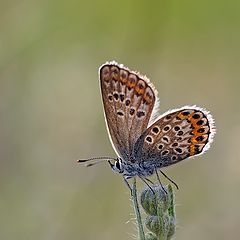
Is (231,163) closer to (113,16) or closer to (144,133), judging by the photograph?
(113,16)

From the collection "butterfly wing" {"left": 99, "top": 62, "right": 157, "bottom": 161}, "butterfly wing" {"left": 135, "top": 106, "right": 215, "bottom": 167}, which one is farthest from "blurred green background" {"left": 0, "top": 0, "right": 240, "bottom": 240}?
"butterfly wing" {"left": 99, "top": 62, "right": 157, "bottom": 161}

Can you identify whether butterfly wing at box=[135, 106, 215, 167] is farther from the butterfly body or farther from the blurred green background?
the blurred green background

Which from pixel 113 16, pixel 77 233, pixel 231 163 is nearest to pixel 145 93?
pixel 77 233

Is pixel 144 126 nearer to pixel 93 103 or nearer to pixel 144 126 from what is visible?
pixel 144 126

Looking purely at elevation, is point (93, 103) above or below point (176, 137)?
below

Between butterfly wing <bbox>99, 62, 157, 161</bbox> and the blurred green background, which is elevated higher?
butterfly wing <bbox>99, 62, 157, 161</bbox>

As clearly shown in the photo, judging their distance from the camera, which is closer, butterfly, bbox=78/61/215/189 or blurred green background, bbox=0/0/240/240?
butterfly, bbox=78/61/215/189

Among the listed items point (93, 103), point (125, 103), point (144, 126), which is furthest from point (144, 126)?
point (93, 103)
